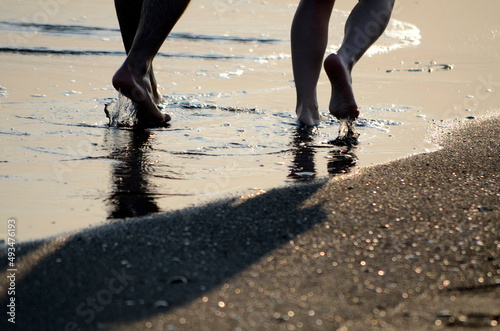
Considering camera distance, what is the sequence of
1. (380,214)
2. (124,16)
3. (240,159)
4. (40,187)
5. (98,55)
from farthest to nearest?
(98,55) → (124,16) → (240,159) → (40,187) → (380,214)

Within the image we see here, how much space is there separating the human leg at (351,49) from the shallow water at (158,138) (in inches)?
5.9

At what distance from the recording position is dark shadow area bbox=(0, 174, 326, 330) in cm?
136

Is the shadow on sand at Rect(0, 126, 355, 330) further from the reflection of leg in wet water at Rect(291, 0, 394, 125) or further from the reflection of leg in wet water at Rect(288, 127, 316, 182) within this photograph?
the reflection of leg in wet water at Rect(291, 0, 394, 125)

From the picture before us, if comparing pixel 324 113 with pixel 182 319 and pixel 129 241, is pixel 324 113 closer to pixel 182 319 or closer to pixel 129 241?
pixel 129 241

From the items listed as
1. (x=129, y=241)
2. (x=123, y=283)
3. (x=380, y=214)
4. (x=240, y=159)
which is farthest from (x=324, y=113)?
(x=123, y=283)

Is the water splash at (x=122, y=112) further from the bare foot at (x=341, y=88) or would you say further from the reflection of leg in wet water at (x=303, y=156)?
the bare foot at (x=341, y=88)

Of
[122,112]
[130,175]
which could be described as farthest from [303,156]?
[122,112]

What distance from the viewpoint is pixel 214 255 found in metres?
1.62

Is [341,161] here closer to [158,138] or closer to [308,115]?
[308,115]

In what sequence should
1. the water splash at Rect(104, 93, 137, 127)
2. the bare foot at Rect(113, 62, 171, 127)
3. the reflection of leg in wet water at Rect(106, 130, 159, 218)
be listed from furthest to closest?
the water splash at Rect(104, 93, 137, 127)
the bare foot at Rect(113, 62, 171, 127)
the reflection of leg in wet water at Rect(106, 130, 159, 218)

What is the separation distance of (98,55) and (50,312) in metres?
4.09

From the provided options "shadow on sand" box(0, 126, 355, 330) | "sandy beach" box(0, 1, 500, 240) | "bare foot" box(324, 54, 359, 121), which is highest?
"shadow on sand" box(0, 126, 355, 330)

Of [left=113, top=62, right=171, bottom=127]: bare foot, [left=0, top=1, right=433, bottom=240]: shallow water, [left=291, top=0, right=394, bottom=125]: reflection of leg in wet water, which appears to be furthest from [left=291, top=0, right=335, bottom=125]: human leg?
[left=113, top=62, right=171, bottom=127]: bare foot

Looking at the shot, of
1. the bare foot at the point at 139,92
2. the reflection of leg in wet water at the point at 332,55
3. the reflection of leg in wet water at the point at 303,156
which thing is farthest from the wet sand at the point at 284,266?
the bare foot at the point at 139,92
